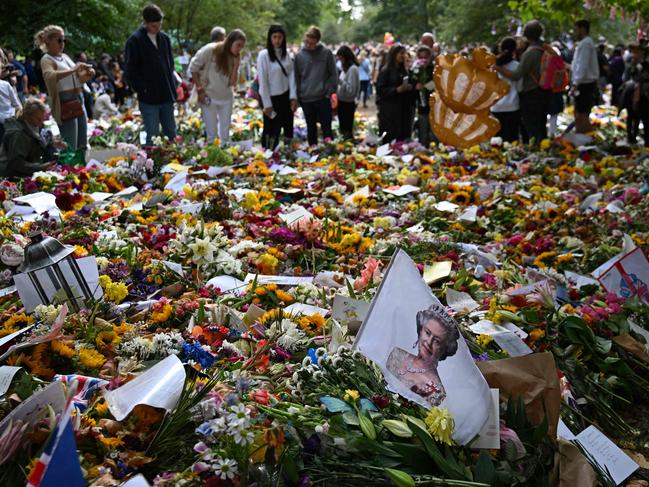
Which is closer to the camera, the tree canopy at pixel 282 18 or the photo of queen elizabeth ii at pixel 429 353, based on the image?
the photo of queen elizabeth ii at pixel 429 353

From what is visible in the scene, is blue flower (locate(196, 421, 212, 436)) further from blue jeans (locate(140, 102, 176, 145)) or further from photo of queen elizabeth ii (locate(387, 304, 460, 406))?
blue jeans (locate(140, 102, 176, 145))

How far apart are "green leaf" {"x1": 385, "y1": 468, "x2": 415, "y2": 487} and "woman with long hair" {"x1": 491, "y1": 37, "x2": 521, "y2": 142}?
7.09 m

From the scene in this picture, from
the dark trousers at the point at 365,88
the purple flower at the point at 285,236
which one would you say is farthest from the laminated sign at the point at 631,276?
the dark trousers at the point at 365,88

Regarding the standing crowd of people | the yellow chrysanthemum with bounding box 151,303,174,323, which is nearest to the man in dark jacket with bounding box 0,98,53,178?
the standing crowd of people

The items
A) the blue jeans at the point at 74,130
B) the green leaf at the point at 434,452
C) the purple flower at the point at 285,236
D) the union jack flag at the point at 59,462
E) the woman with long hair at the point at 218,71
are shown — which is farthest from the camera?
the woman with long hair at the point at 218,71

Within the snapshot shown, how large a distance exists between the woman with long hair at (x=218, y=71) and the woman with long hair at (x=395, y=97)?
1.94m

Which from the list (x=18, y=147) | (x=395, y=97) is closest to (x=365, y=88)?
(x=395, y=97)

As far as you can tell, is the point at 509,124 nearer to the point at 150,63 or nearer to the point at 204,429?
the point at 150,63

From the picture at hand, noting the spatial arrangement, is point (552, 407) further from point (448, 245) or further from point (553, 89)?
point (553, 89)

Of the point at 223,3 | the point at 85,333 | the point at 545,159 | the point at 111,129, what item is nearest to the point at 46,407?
the point at 85,333

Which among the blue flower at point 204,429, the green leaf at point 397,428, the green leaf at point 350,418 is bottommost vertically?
the green leaf at point 397,428

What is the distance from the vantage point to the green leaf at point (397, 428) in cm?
222

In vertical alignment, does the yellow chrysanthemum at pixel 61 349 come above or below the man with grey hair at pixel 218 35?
above

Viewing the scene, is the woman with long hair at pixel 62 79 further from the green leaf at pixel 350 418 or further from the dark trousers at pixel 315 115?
the green leaf at pixel 350 418
